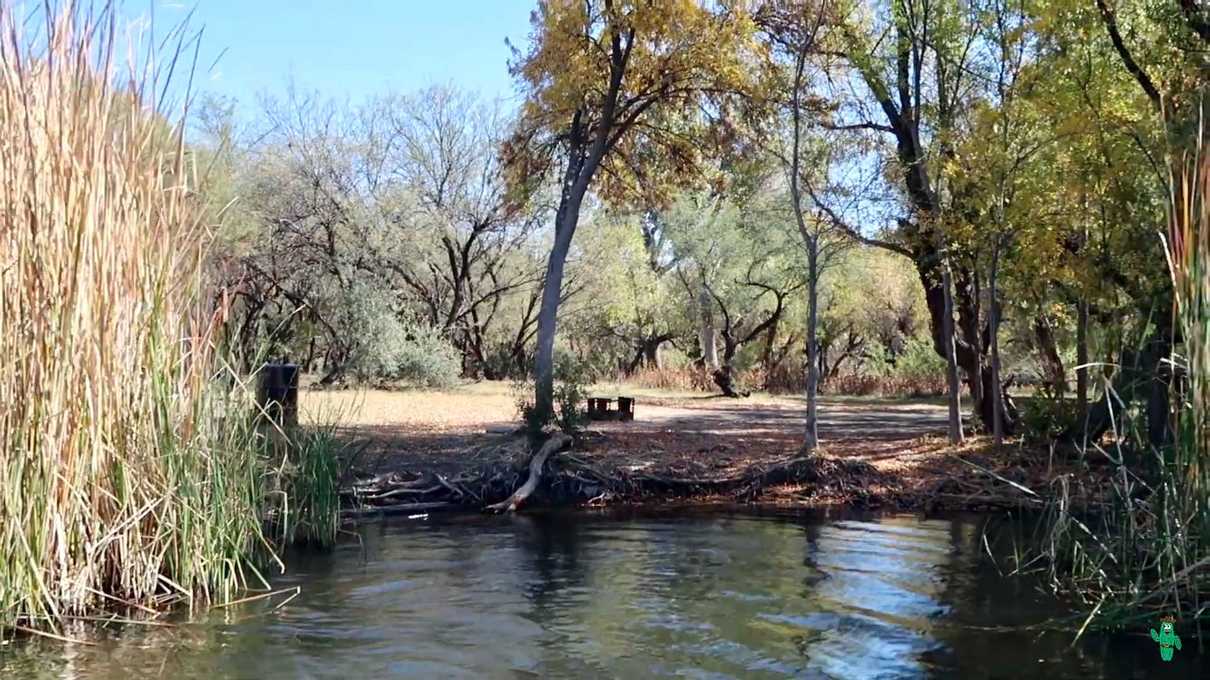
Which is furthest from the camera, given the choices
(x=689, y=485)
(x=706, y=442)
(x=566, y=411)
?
(x=706, y=442)

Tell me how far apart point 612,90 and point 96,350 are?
373 inches

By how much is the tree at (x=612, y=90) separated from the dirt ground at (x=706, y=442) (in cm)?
154

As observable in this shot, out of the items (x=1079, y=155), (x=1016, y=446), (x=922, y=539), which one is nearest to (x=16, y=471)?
(x=922, y=539)

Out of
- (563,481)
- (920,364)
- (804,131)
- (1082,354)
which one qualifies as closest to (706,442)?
(563,481)

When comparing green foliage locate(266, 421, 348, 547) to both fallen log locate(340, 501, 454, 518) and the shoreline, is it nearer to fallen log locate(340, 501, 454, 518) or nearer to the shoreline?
fallen log locate(340, 501, 454, 518)

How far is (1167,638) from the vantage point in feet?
18.9

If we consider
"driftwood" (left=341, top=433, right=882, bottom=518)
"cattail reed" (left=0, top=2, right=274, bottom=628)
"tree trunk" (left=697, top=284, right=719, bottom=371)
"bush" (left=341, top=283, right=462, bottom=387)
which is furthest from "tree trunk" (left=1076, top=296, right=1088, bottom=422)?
"tree trunk" (left=697, top=284, right=719, bottom=371)

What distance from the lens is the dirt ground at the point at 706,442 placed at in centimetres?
1205

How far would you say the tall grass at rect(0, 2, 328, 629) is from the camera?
5.08m

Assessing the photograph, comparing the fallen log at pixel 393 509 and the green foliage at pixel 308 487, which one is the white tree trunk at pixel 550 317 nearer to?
the fallen log at pixel 393 509

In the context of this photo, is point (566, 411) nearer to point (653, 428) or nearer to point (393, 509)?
point (653, 428)

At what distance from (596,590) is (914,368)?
24.1 m

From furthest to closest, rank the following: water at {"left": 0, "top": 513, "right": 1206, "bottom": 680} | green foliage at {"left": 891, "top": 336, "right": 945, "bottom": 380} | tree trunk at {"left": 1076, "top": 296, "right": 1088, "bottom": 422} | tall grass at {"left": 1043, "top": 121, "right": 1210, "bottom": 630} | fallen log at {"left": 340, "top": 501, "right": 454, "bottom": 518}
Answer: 1. green foliage at {"left": 891, "top": 336, "right": 945, "bottom": 380}
2. tree trunk at {"left": 1076, "top": 296, "right": 1088, "bottom": 422}
3. fallen log at {"left": 340, "top": 501, "right": 454, "bottom": 518}
4. water at {"left": 0, "top": 513, "right": 1206, "bottom": 680}
5. tall grass at {"left": 1043, "top": 121, "right": 1210, "bottom": 630}

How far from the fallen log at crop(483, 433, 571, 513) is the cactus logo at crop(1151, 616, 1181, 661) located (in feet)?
22.0
